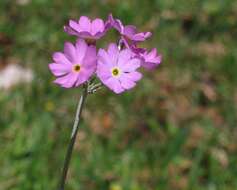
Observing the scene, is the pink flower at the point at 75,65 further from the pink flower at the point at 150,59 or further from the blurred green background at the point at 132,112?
the blurred green background at the point at 132,112

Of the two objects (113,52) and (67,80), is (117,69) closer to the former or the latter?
(113,52)

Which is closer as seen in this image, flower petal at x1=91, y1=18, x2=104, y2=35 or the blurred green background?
flower petal at x1=91, y1=18, x2=104, y2=35

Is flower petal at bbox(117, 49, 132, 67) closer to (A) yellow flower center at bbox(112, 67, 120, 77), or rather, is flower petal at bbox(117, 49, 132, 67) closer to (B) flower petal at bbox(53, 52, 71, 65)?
(A) yellow flower center at bbox(112, 67, 120, 77)

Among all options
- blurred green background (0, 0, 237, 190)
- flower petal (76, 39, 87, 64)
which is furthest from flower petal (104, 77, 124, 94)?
blurred green background (0, 0, 237, 190)

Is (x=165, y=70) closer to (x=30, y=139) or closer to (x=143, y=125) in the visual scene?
(x=143, y=125)

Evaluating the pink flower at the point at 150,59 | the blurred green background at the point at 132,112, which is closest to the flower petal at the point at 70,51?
the pink flower at the point at 150,59

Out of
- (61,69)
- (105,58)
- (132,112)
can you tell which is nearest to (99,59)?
(105,58)
